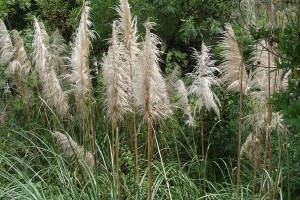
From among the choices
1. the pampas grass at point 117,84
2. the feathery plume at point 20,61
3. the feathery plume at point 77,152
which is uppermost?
the feathery plume at point 20,61

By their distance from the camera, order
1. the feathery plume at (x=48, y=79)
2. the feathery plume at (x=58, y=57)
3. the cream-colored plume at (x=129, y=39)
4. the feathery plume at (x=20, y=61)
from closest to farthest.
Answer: the cream-colored plume at (x=129, y=39) < the feathery plume at (x=48, y=79) < the feathery plume at (x=20, y=61) < the feathery plume at (x=58, y=57)

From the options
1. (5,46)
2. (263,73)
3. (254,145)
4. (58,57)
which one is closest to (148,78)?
(263,73)

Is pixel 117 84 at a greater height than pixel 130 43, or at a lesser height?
lesser

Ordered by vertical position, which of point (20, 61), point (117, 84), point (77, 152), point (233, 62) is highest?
point (20, 61)

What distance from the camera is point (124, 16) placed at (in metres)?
4.35

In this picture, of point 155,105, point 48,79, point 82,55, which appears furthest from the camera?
point 48,79

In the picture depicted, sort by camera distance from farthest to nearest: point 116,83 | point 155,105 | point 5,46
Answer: point 5,46
point 116,83
point 155,105

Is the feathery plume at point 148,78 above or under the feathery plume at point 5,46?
under

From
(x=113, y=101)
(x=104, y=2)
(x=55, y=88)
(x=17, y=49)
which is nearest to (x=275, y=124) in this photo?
(x=113, y=101)

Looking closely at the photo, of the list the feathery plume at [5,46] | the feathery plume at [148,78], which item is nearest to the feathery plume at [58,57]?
the feathery plume at [5,46]

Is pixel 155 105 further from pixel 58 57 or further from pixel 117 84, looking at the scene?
pixel 58 57

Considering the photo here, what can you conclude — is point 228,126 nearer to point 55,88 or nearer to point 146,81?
point 55,88

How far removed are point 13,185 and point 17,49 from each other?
1.74 meters

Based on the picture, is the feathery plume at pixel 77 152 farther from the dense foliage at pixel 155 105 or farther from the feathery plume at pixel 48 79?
the feathery plume at pixel 48 79
